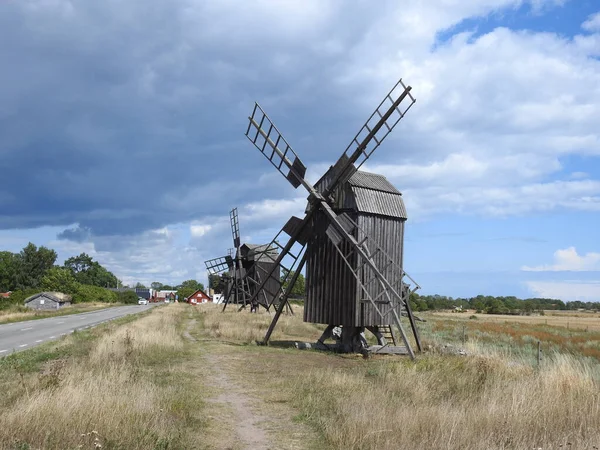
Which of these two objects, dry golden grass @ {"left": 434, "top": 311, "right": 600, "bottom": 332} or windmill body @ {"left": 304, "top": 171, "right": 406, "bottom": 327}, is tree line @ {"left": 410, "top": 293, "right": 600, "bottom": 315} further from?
windmill body @ {"left": 304, "top": 171, "right": 406, "bottom": 327}

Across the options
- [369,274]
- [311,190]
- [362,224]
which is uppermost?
[311,190]

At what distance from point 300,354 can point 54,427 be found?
42.9ft

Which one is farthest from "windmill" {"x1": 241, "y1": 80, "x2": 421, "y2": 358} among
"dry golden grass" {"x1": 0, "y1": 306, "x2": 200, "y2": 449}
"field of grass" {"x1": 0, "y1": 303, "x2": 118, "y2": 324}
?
"field of grass" {"x1": 0, "y1": 303, "x2": 118, "y2": 324}

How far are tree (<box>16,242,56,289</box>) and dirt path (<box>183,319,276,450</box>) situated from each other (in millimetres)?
130585

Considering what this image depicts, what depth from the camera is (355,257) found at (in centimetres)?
2003

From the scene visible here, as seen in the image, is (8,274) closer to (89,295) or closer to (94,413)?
(89,295)

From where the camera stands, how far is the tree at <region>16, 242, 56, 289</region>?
128250 mm

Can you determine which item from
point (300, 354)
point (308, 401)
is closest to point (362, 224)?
point (300, 354)

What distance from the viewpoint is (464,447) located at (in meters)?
6.53

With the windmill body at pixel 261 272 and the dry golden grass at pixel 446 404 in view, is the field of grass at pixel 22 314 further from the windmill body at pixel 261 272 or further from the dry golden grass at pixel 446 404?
the dry golden grass at pixel 446 404

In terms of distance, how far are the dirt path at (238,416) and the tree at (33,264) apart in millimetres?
130585

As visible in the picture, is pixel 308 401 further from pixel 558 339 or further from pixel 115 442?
pixel 558 339

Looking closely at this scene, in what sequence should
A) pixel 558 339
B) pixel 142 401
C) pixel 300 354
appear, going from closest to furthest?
1. pixel 142 401
2. pixel 300 354
3. pixel 558 339

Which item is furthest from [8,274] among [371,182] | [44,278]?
[371,182]
